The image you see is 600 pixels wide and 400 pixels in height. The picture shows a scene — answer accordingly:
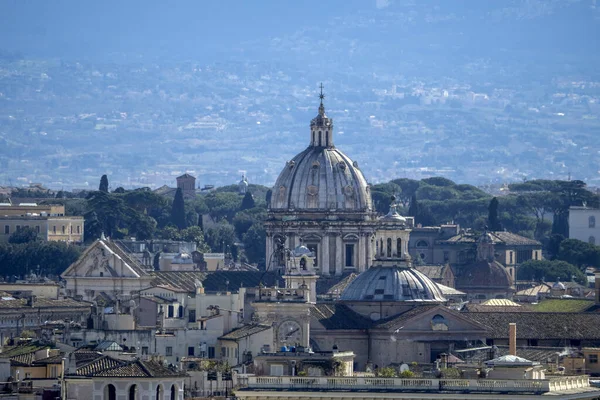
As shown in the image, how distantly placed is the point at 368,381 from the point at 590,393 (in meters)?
4.34

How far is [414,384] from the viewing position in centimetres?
5869

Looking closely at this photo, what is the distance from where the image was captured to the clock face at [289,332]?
102 meters

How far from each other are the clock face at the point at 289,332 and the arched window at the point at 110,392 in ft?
126

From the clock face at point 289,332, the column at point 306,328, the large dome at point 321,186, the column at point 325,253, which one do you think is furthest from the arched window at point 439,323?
the large dome at point 321,186

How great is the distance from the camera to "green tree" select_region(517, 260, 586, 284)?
569ft

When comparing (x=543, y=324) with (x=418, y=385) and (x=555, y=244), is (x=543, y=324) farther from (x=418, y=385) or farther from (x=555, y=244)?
(x=555, y=244)

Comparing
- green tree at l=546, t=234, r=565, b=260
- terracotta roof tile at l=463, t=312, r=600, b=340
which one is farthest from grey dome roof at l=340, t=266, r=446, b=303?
green tree at l=546, t=234, r=565, b=260

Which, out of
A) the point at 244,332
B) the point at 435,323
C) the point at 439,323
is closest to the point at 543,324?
the point at 439,323

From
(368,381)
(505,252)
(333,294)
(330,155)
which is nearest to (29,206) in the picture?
(505,252)

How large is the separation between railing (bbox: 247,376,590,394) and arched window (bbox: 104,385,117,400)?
11.4 ft

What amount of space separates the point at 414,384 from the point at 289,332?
4521 cm

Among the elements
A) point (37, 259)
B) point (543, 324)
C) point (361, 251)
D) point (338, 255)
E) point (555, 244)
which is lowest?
point (543, 324)

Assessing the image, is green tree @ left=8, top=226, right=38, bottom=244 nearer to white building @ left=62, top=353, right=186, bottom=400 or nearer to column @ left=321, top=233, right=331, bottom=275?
column @ left=321, top=233, right=331, bottom=275

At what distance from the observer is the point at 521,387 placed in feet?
187
